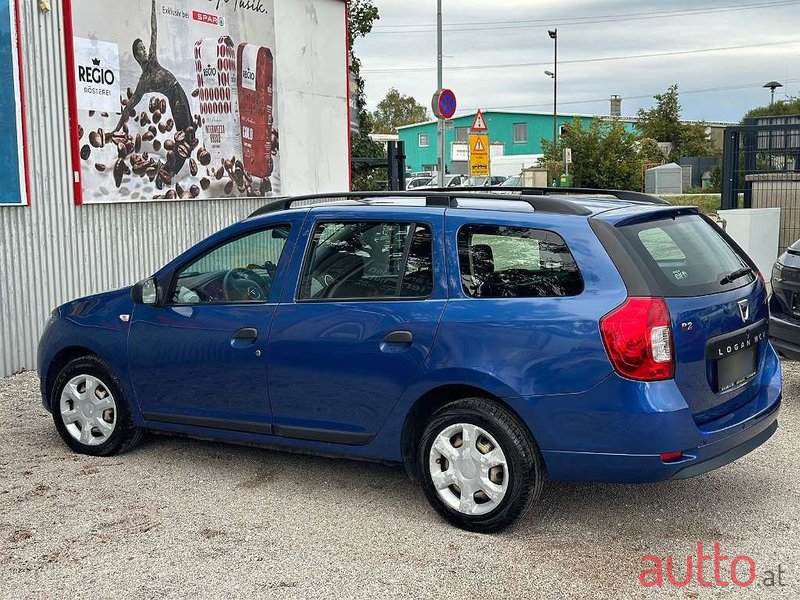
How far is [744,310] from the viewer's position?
4.88 metres

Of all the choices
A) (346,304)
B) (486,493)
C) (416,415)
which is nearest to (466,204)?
(346,304)

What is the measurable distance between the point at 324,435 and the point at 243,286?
1046mm

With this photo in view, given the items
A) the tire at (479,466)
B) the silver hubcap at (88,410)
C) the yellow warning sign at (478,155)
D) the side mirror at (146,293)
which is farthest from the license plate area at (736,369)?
the yellow warning sign at (478,155)

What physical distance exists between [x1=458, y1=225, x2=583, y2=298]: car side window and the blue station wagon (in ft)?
0.03

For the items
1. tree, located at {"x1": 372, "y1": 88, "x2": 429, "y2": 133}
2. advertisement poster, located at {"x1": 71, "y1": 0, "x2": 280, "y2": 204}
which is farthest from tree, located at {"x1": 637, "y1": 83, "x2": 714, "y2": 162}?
advertisement poster, located at {"x1": 71, "y1": 0, "x2": 280, "y2": 204}

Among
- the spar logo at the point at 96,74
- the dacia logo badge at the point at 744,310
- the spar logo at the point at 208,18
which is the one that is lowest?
the dacia logo badge at the point at 744,310

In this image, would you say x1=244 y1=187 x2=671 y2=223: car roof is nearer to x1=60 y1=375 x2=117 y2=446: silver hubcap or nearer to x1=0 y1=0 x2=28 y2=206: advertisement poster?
x1=60 y1=375 x2=117 y2=446: silver hubcap

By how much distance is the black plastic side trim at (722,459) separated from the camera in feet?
14.5

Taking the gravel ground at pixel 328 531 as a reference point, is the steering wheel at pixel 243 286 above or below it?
above

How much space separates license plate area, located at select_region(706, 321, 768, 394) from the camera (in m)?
4.59

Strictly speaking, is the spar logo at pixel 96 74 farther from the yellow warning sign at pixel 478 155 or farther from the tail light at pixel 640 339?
the yellow warning sign at pixel 478 155

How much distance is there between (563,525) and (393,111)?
3913 inches

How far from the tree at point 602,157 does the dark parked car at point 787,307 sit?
132 ft

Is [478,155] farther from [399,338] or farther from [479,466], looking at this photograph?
[479,466]
